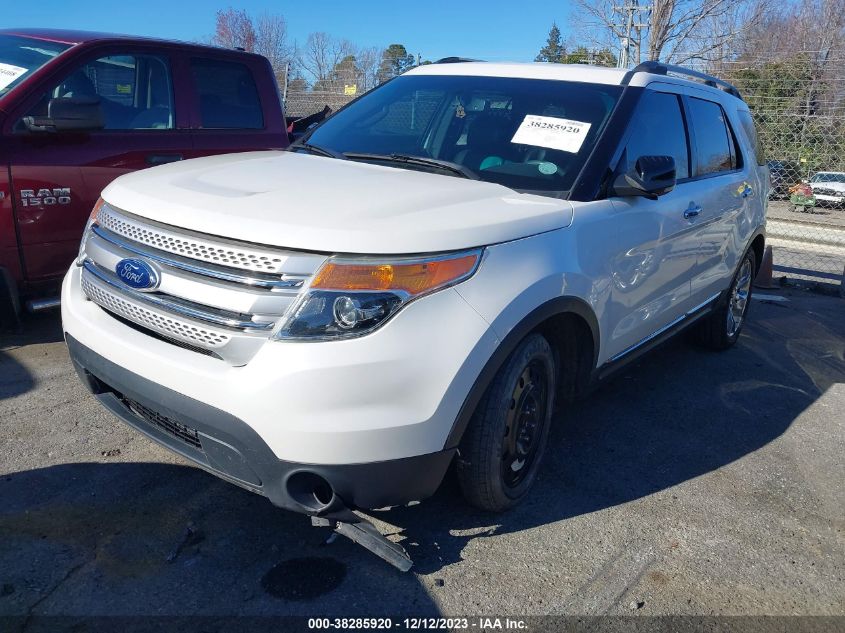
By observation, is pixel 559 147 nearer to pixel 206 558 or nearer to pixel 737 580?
pixel 737 580

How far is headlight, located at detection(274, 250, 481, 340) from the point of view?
2.24 meters

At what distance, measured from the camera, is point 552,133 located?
3404 mm

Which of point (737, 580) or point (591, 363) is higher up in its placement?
point (591, 363)

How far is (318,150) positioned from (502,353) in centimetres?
173

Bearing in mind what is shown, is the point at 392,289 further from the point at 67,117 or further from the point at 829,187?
the point at 829,187

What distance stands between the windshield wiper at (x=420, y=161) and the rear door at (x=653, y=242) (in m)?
0.70

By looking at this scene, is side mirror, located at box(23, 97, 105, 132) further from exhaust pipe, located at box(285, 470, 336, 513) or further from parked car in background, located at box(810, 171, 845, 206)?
parked car in background, located at box(810, 171, 845, 206)

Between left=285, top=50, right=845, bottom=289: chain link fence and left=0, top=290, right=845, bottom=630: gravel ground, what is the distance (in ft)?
21.1

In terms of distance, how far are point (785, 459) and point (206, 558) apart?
9.95 ft

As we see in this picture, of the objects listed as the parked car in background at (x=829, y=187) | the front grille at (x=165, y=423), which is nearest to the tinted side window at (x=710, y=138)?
the front grille at (x=165, y=423)

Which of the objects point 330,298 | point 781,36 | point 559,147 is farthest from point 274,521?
point 781,36

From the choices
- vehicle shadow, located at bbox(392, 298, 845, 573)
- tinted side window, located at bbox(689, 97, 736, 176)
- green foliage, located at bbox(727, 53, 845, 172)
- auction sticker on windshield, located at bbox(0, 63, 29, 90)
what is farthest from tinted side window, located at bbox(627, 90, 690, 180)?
green foliage, located at bbox(727, 53, 845, 172)

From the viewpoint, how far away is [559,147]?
3350 millimetres

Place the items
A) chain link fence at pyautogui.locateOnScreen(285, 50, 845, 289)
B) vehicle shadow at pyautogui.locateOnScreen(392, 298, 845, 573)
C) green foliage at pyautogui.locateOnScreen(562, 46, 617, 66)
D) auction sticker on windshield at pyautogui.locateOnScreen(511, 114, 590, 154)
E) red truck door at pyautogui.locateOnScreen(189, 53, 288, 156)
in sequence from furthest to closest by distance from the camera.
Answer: green foliage at pyautogui.locateOnScreen(562, 46, 617, 66)
chain link fence at pyautogui.locateOnScreen(285, 50, 845, 289)
red truck door at pyautogui.locateOnScreen(189, 53, 288, 156)
auction sticker on windshield at pyautogui.locateOnScreen(511, 114, 590, 154)
vehicle shadow at pyautogui.locateOnScreen(392, 298, 845, 573)
